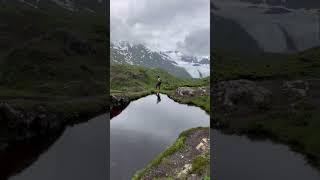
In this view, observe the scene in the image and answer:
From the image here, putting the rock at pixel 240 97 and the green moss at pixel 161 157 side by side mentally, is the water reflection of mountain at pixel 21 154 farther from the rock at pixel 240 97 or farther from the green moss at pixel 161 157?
the rock at pixel 240 97

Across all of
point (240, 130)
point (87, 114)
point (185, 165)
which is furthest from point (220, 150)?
point (87, 114)

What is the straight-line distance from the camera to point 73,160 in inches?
1049

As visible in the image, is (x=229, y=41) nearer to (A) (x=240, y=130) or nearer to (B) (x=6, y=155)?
(A) (x=240, y=130)

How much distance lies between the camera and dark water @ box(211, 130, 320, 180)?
27750 mm

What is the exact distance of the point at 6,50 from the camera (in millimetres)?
64875

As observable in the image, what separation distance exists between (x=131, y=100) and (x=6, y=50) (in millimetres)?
38975

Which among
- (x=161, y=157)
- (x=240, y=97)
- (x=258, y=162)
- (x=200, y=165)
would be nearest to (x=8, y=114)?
(x=161, y=157)

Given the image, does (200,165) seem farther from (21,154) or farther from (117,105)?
(117,105)

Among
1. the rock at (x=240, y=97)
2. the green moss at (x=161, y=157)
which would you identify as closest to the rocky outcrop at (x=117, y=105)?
the rock at (x=240, y=97)

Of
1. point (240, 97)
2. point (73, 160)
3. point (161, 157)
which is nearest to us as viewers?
point (73, 160)

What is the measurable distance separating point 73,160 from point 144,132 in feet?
95.5

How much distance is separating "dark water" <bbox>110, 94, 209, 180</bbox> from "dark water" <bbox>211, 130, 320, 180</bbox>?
27.2 ft

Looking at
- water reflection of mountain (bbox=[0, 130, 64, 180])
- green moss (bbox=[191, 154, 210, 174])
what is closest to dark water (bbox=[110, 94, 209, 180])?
green moss (bbox=[191, 154, 210, 174])

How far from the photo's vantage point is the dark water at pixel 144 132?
128ft
